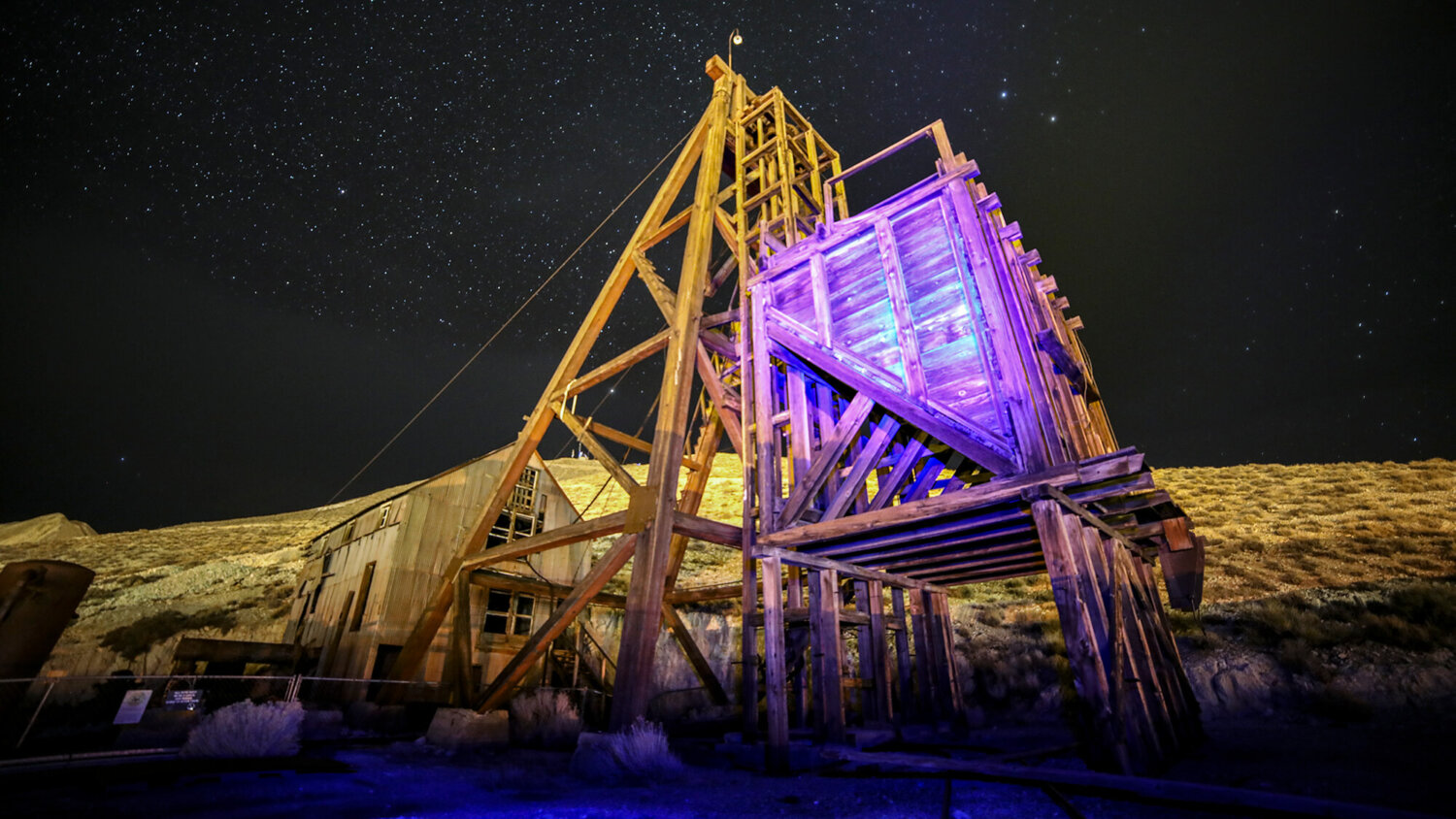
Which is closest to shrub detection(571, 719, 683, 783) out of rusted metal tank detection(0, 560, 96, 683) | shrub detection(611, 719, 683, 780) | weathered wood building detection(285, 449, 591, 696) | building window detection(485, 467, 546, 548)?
shrub detection(611, 719, 683, 780)

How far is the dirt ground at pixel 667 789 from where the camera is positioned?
13.4 ft

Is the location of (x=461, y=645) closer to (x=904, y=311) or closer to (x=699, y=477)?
(x=699, y=477)

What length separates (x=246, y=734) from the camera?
6.45m

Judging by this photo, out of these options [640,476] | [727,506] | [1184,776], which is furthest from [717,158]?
[640,476]

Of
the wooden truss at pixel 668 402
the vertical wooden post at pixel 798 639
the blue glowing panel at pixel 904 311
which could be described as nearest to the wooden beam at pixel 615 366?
the wooden truss at pixel 668 402

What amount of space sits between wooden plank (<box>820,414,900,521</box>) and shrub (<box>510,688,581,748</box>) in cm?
669

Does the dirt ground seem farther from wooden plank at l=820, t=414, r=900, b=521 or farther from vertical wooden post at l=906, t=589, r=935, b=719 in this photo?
vertical wooden post at l=906, t=589, r=935, b=719

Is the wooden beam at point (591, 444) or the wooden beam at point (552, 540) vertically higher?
the wooden beam at point (591, 444)

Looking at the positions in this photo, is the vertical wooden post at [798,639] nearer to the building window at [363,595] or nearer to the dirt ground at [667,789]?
the dirt ground at [667,789]

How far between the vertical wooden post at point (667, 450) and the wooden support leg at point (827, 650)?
209 centimetres

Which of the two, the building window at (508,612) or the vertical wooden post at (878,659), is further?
the building window at (508,612)

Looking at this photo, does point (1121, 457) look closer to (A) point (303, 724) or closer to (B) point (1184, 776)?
(B) point (1184, 776)

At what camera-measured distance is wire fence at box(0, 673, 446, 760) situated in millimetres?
6859

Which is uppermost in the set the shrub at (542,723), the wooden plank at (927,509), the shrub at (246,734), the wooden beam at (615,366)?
the wooden beam at (615,366)
